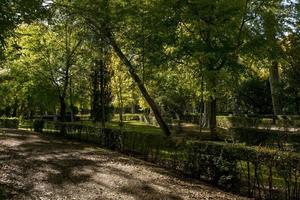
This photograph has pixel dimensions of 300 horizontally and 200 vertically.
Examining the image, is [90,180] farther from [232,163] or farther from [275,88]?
[275,88]

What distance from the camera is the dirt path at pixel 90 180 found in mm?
9969

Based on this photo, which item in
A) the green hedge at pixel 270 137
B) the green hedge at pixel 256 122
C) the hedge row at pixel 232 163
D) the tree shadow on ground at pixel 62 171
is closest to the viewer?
the hedge row at pixel 232 163

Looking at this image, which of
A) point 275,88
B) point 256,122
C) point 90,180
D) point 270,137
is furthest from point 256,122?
point 90,180

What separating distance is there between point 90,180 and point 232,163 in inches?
167

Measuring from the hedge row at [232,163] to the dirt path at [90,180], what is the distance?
58 cm

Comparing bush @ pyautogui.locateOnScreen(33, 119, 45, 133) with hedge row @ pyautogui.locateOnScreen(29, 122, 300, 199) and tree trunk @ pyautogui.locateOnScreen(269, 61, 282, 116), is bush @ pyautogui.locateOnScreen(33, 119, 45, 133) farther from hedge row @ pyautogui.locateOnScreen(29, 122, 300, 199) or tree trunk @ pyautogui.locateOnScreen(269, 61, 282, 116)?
tree trunk @ pyautogui.locateOnScreen(269, 61, 282, 116)

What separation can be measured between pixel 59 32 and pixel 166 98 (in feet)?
57.7

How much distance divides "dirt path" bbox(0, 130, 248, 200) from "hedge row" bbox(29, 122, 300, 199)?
1.92 feet

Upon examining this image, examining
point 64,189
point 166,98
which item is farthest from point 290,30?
point 166,98

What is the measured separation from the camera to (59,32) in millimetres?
28891

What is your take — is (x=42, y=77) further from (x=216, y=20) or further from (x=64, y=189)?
(x=64, y=189)

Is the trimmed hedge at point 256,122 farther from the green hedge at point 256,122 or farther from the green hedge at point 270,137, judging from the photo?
the green hedge at point 270,137

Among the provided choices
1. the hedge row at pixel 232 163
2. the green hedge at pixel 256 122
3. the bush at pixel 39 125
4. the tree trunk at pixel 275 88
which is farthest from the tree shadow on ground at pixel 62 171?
the tree trunk at pixel 275 88

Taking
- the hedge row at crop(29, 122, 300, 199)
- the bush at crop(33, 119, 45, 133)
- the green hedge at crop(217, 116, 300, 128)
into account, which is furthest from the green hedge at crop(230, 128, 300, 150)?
the bush at crop(33, 119, 45, 133)
